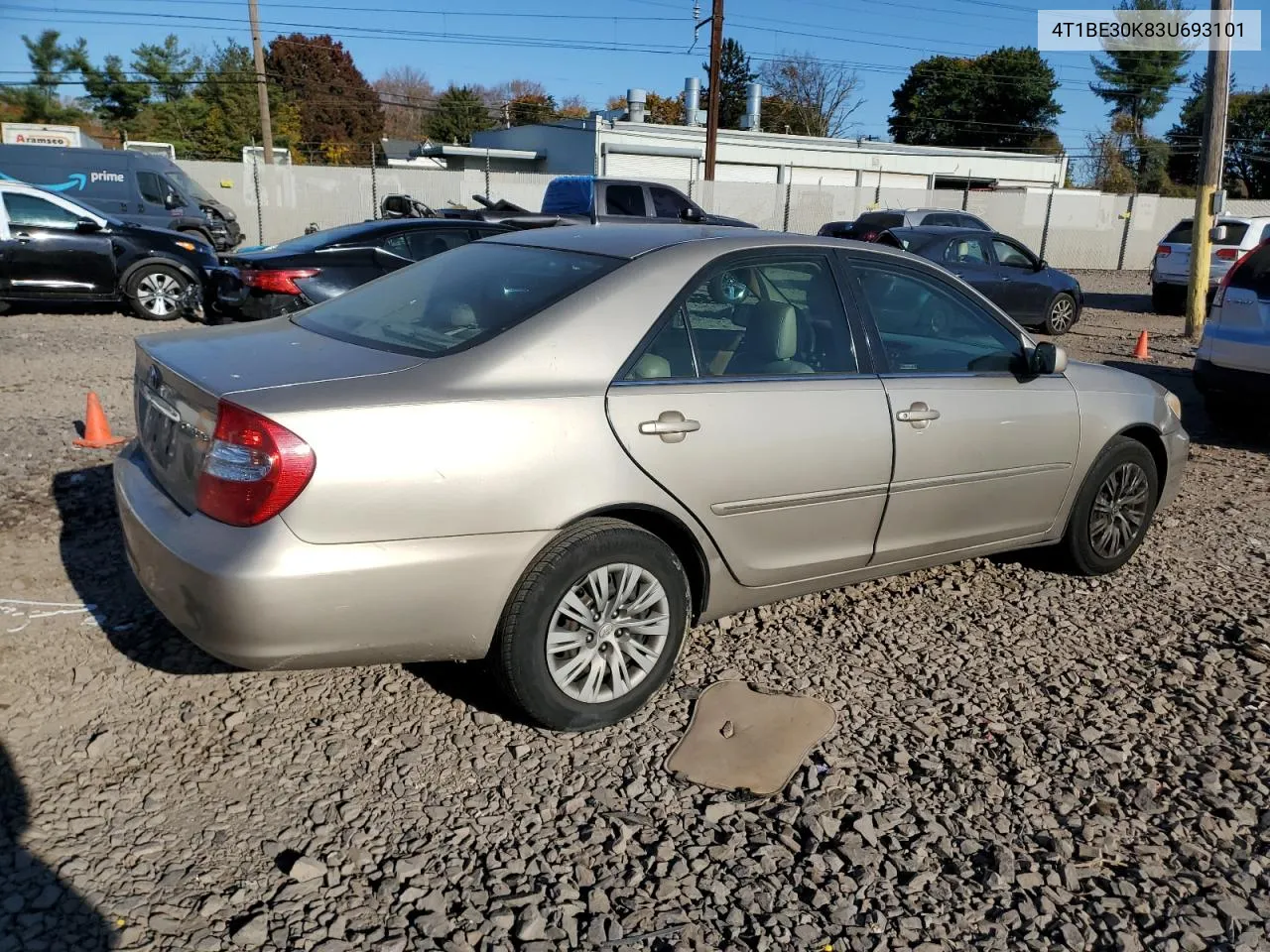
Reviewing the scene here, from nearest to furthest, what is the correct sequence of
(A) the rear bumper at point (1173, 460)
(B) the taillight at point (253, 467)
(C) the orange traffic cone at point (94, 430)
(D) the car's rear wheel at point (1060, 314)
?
(B) the taillight at point (253, 467) → (A) the rear bumper at point (1173, 460) → (C) the orange traffic cone at point (94, 430) → (D) the car's rear wheel at point (1060, 314)

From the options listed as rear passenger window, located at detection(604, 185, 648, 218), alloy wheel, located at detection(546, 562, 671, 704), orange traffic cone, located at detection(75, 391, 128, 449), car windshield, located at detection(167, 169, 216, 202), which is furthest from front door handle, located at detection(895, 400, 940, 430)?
car windshield, located at detection(167, 169, 216, 202)

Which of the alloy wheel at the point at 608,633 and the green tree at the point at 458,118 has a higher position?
the green tree at the point at 458,118

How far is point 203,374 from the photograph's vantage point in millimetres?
3146

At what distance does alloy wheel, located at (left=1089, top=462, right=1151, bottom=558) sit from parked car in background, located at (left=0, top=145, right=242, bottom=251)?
18.4 metres

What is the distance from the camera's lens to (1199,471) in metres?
7.23

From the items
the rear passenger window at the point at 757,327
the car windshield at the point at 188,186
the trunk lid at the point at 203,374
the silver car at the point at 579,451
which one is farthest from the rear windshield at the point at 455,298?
the car windshield at the point at 188,186

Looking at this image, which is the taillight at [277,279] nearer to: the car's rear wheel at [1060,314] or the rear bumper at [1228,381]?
the rear bumper at [1228,381]

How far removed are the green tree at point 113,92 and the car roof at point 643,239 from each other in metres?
61.7

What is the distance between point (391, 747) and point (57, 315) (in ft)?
39.3

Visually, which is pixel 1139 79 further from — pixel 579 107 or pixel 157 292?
pixel 157 292

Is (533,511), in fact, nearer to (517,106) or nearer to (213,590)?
(213,590)

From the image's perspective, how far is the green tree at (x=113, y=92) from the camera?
186 feet

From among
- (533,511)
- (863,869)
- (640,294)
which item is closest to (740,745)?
(863,869)

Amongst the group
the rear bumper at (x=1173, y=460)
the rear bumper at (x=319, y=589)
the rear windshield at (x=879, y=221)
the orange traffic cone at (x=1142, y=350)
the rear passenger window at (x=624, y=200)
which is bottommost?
the orange traffic cone at (x=1142, y=350)
